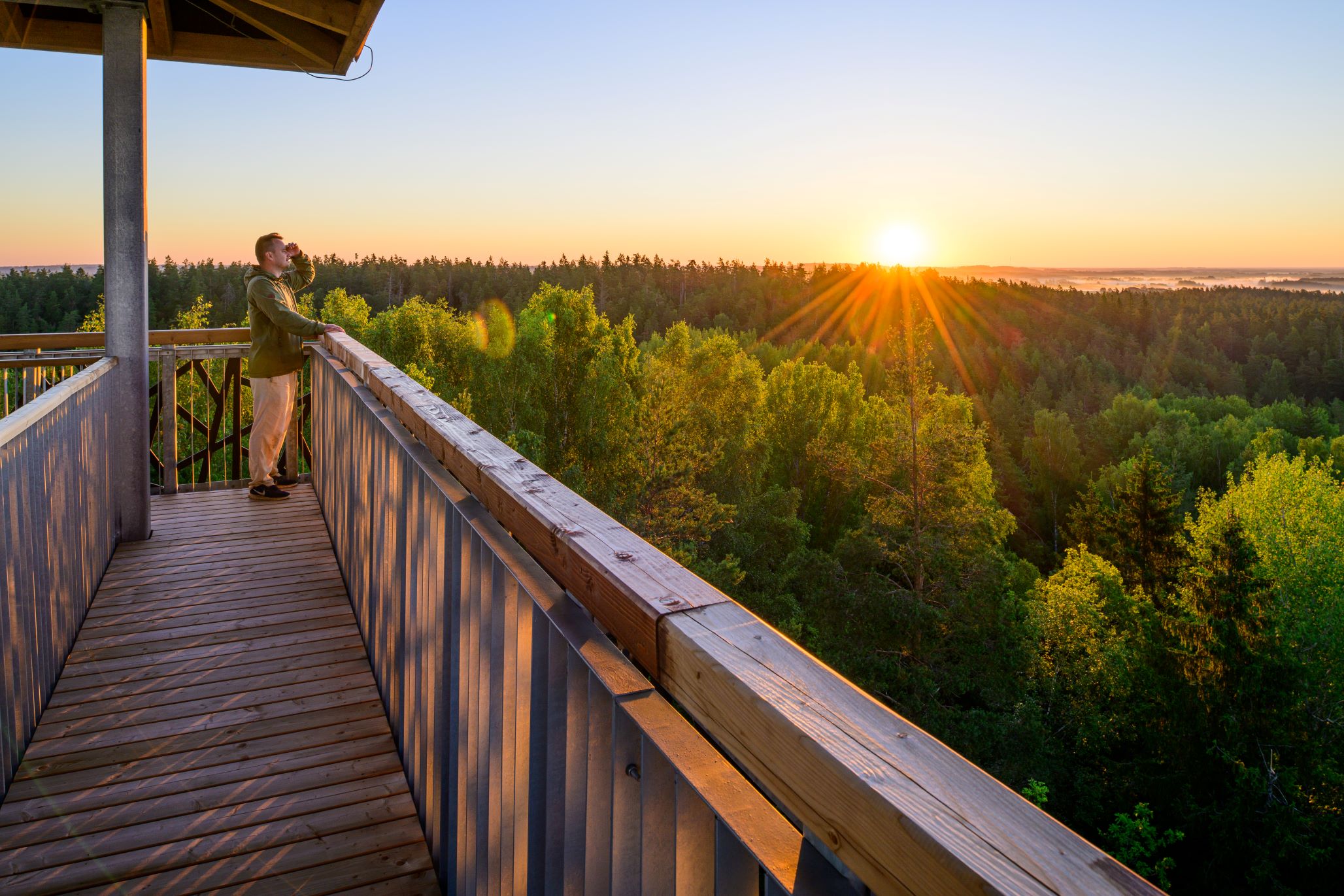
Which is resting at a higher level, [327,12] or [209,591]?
[327,12]

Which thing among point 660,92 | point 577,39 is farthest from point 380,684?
point 660,92

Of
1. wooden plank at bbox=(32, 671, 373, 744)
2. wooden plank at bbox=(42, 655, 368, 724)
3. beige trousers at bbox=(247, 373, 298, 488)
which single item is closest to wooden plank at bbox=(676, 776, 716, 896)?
wooden plank at bbox=(32, 671, 373, 744)

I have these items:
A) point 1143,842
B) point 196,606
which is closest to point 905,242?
point 1143,842

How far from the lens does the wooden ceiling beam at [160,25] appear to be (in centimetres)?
485

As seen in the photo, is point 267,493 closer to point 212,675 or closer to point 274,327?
point 274,327

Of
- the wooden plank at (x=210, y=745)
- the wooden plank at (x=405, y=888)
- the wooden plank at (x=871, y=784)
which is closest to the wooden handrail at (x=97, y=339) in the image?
the wooden plank at (x=210, y=745)

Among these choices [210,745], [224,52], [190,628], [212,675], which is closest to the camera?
[210,745]

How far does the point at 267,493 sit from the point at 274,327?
113 cm

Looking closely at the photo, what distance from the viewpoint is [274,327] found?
5793mm

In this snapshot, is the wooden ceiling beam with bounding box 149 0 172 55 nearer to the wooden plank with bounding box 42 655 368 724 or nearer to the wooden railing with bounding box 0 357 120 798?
the wooden railing with bounding box 0 357 120 798

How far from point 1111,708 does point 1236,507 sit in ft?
32.8

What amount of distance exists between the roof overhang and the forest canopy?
19872mm

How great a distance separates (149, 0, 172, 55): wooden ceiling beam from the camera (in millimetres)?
4852

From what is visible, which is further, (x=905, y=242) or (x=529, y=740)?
(x=905, y=242)
